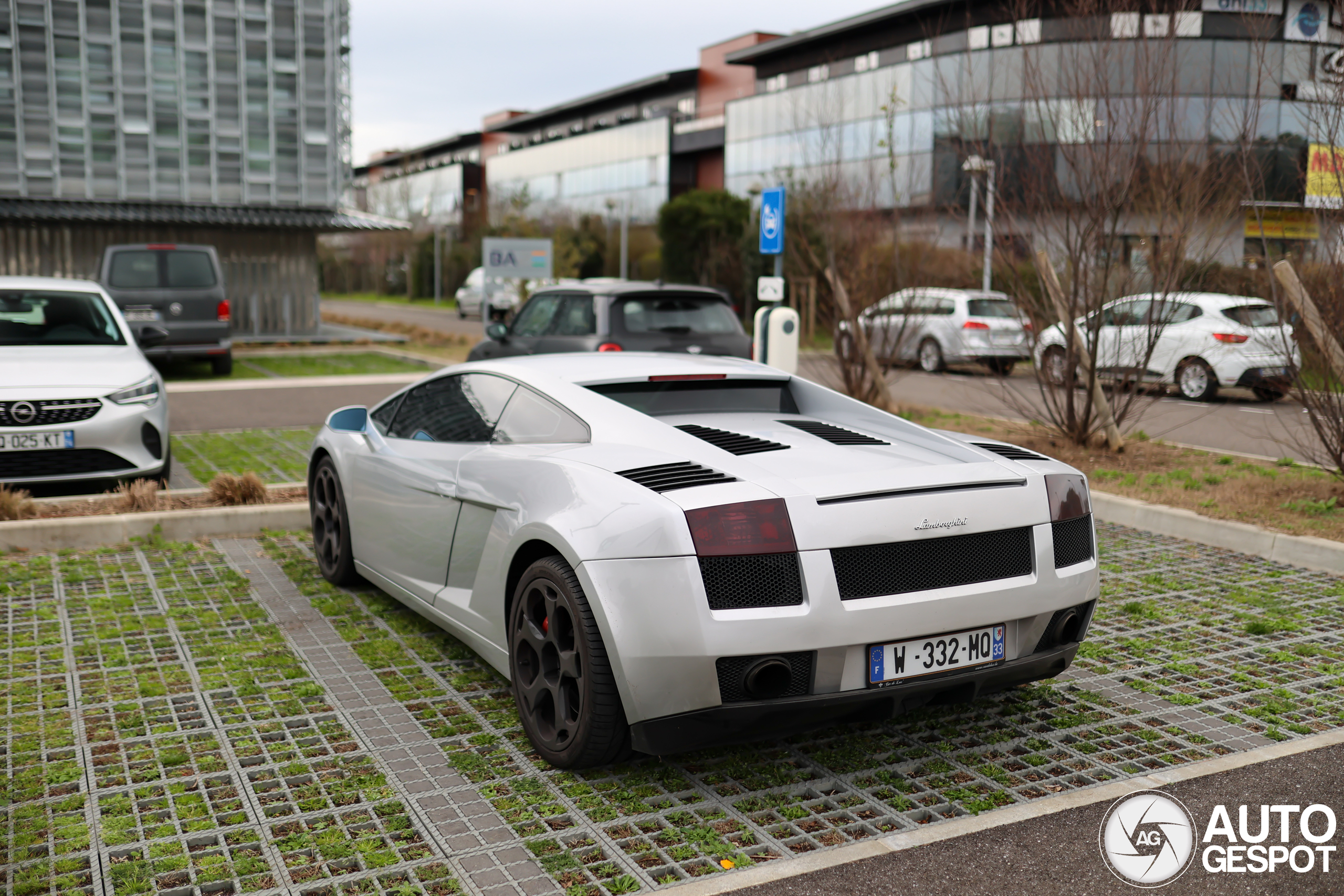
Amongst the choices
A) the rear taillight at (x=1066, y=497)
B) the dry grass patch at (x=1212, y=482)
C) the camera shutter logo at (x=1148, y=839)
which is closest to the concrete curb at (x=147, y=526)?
the rear taillight at (x=1066, y=497)

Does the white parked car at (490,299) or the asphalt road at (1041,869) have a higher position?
the white parked car at (490,299)

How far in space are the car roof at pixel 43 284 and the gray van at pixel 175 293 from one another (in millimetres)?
7661

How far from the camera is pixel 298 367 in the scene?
2023cm

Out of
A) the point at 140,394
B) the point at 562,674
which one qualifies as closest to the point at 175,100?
the point at 140,394

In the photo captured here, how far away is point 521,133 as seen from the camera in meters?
87.2

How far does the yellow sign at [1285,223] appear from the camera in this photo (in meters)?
8.15

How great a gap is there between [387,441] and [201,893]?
277 cm

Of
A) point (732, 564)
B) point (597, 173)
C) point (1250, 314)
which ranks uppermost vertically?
point (597, 173)

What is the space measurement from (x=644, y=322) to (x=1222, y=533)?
5.93 m

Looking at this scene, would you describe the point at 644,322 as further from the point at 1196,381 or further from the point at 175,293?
the point at 1196,381

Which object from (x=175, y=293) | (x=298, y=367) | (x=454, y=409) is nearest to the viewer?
(x=454, y=409)

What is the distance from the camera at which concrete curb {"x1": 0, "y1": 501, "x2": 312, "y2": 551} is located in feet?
22.4

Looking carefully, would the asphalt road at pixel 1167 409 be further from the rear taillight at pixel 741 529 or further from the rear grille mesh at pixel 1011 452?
the rear taillight at pixel 741 529

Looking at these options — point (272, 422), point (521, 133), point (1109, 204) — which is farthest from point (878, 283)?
point (521, 133)
